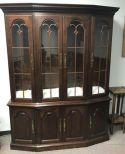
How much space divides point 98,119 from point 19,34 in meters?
1.69

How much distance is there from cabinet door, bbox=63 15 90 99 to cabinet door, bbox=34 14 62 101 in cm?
8

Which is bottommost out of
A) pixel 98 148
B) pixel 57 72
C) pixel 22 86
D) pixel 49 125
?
pixel 98 148

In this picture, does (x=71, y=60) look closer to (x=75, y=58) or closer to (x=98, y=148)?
(x=75, y=58)

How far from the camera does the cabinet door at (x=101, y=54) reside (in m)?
2.63

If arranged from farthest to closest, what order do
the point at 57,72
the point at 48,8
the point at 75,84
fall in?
the point at 75,84, the point at 57,72, the point at 48,8

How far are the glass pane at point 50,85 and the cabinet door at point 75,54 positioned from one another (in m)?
0.12

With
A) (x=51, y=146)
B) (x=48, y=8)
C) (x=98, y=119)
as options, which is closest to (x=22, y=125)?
(x=51, y=146)

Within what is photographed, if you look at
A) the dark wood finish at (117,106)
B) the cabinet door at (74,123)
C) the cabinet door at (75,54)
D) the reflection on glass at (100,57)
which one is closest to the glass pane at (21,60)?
the cabinet door at (75,54)

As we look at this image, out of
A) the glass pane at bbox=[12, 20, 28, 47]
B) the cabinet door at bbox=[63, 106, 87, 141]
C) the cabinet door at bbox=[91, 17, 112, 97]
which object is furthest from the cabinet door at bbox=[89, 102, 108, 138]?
the glass pane at bbox=[12, 20, 28, 47]

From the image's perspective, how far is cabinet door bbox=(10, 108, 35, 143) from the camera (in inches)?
107

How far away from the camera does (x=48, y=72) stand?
103 inches

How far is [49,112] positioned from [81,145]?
73 cm

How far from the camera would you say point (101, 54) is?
2.76 meters

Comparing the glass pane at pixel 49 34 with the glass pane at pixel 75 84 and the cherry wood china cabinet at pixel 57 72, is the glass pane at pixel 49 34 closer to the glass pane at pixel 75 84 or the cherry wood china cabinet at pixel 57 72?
the cherry wood china cabinet at pixel 57 72
